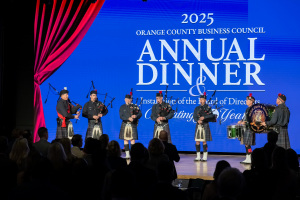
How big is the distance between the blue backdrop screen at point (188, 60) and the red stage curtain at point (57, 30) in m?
0.22

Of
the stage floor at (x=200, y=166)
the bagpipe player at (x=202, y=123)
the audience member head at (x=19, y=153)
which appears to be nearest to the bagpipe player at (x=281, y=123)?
the stage floor at (x=200, y=166)

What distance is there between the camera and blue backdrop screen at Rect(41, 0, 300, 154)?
10109 mm

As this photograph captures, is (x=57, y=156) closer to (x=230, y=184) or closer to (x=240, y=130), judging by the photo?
(x=230, y=184)

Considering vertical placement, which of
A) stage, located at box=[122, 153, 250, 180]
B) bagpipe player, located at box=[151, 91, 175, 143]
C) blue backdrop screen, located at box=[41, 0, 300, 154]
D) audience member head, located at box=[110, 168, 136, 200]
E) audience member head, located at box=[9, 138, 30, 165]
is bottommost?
stage, located at box=[122, 153, 250, 180]

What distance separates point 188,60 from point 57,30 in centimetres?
317

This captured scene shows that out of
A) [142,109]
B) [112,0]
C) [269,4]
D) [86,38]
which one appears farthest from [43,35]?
[269,4]

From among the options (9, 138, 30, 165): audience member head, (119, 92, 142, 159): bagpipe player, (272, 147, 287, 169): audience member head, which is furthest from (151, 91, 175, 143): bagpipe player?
(272, 147, 287, 169): audience member head

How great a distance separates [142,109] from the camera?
1070 cm

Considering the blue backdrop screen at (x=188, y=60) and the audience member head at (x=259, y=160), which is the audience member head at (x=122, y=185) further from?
the blue backdrop screen at (x=188, y=60)

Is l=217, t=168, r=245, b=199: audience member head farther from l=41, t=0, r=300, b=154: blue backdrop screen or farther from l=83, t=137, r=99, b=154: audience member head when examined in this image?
l=41, t=0, r=300, b=154: blue backdrop screen

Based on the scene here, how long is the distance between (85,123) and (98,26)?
2.33 m

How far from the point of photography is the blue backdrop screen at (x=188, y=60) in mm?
10109

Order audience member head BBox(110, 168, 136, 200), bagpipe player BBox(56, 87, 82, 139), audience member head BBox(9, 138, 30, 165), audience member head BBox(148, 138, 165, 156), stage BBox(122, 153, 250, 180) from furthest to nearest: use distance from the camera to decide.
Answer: bagpipe player BBox(56, 87, 82, 139)
stage BBox(122, 153, 250, 180)
audience member head BBox(148, 138, 165, 156)
audience member head BBox(9, 138, 30, 165)
audience member head BBox(110, 168, 136, 200)

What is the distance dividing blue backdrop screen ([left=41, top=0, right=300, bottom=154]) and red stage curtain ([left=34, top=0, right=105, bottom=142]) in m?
0.22
